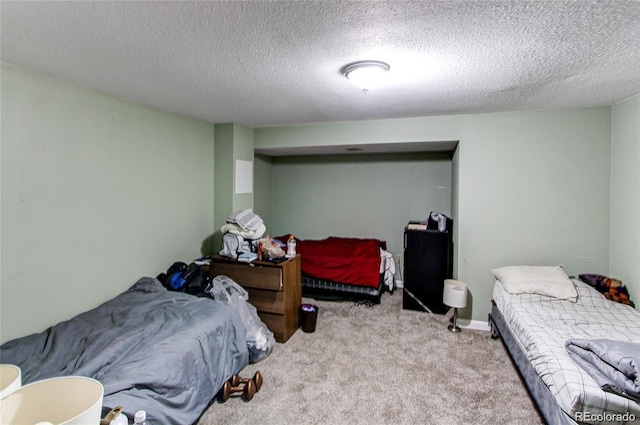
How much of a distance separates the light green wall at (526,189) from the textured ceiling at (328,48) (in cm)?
43

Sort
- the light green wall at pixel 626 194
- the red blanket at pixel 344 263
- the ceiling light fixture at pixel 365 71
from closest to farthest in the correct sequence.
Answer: the ceiling light fixture at pixel 365 71 → the light green wall at pixel 626 194 → the red blanket at pixel 344 263

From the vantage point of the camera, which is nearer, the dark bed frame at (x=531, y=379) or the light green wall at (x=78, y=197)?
the dark bed frame at (x=531, y=379)

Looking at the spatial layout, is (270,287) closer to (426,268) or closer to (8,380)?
(426,268)

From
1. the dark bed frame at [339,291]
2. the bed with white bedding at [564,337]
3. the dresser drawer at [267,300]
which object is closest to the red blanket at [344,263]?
the dark bed frame at [339,291]

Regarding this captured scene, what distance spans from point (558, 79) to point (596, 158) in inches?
53.0

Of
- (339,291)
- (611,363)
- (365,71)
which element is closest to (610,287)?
(611,363)

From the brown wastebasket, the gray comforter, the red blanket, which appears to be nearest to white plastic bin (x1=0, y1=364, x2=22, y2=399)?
the gray comforter

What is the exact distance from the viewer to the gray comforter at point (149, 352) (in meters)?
1.76

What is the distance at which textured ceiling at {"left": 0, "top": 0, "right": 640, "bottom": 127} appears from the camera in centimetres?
141

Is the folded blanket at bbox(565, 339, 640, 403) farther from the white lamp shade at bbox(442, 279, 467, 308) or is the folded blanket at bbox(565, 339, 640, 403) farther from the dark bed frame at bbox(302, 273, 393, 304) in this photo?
the dark bed frame at bbox(302, 273, 393, 304)

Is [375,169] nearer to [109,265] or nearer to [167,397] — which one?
[109,265]

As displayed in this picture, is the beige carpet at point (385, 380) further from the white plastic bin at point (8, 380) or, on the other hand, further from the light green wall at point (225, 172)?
the light green wall at point (225, 172)

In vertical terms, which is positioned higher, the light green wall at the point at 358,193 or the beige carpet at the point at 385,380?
the light green wall at the point at 358,193

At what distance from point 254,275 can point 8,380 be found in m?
2.25
